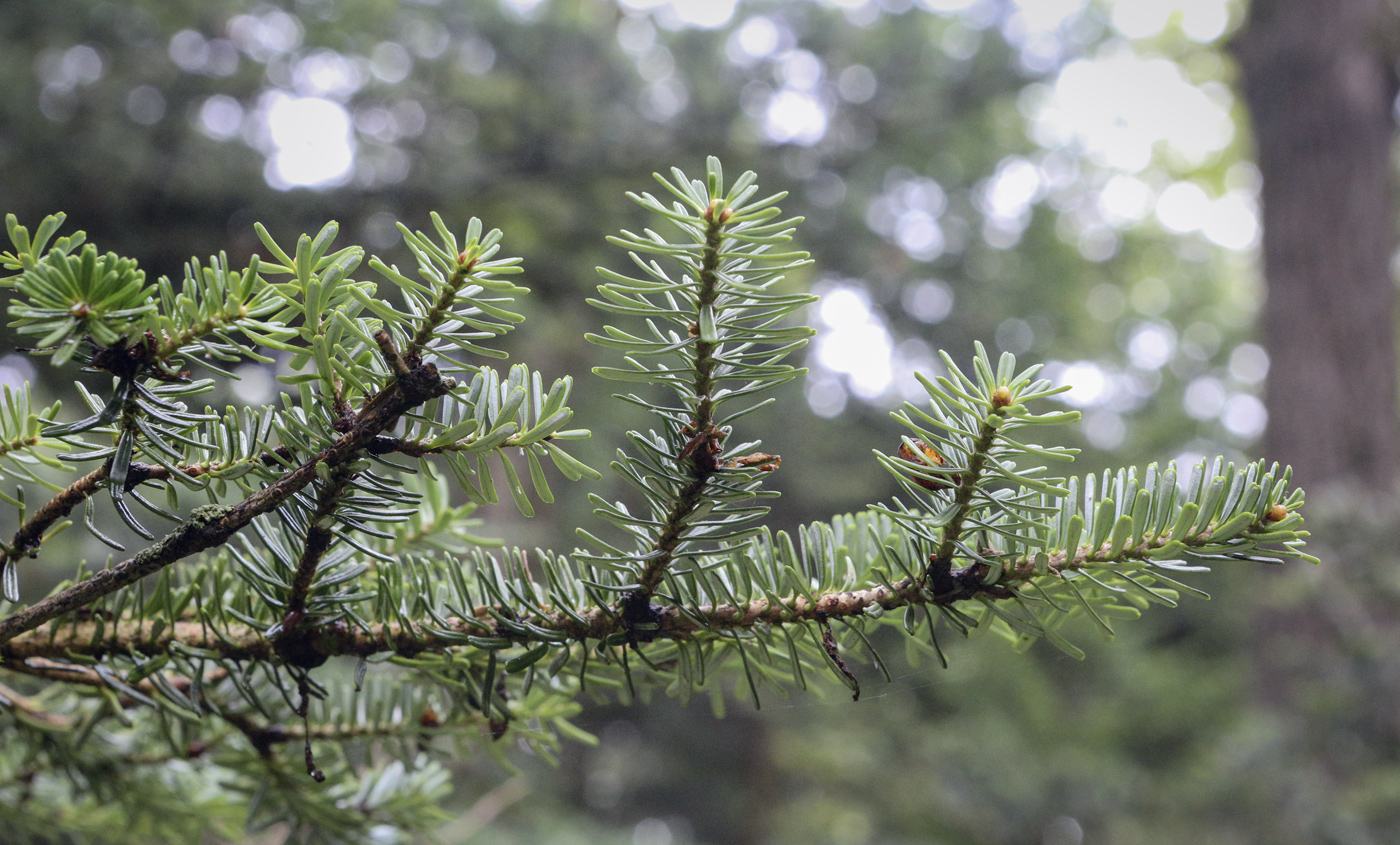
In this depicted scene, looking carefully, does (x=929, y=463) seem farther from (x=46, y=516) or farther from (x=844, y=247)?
(x=844, y=247)

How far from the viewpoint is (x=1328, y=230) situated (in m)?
3.02

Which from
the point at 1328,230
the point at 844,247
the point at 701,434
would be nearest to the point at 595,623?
the point at 701,434

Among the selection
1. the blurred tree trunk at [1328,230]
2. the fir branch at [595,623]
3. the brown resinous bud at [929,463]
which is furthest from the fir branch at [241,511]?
the blurred tree trunk at [1328,230]

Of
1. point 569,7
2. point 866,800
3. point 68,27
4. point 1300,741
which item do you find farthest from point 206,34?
point 866,800

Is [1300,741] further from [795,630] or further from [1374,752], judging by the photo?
[795,630]

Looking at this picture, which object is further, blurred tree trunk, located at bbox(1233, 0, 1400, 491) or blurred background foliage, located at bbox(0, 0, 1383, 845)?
blurred tree trunk, located at bbox(1233, 0, 1400, 491)

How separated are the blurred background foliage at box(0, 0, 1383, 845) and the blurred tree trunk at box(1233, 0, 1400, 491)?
1.74ft

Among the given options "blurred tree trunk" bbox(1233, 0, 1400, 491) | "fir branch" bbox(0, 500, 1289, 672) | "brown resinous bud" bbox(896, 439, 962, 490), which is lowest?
"fir branch" bbox(0, 500, 1289, 672)

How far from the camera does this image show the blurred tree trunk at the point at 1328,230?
9.18 feet

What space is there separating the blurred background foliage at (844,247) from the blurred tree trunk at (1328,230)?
529mm

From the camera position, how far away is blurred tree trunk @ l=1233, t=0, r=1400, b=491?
2797 mm

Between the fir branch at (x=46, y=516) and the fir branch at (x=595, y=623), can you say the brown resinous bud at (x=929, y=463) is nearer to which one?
the fir branch at (x=595, y=623)

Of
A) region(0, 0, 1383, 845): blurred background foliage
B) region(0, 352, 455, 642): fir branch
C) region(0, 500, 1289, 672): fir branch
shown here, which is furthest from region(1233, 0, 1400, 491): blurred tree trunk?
region(0, 352, 455, 642): fir branch

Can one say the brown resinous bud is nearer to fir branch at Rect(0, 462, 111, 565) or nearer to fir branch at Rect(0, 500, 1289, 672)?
fir branch at Rect(0, 500, 1289, 672)
